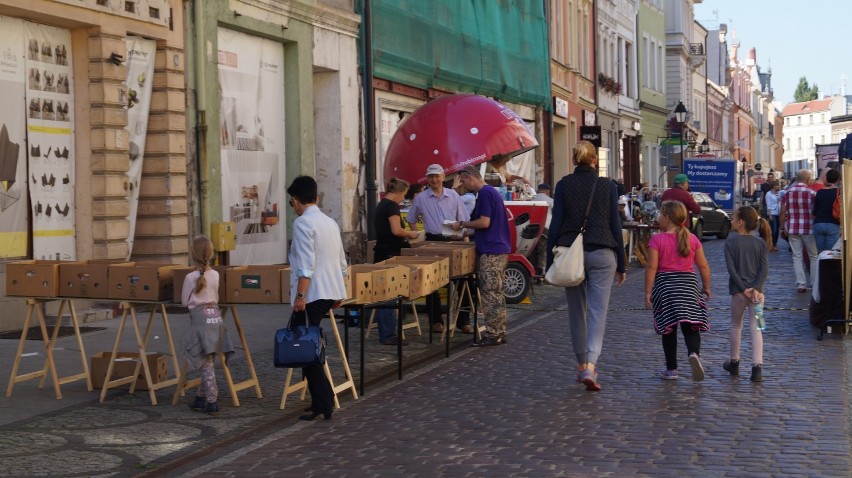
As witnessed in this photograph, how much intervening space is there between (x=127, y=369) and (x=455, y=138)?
9.33 meters

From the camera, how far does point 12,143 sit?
15680mm

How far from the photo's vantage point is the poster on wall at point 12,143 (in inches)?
610

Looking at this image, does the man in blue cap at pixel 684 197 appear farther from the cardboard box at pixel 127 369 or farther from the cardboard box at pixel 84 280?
the cardboard box at pixel 84 280

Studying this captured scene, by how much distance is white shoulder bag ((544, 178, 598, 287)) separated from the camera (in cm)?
1105

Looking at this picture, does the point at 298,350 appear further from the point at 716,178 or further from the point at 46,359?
the point at 716,178

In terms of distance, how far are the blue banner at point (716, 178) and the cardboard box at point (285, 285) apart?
42.5 metres

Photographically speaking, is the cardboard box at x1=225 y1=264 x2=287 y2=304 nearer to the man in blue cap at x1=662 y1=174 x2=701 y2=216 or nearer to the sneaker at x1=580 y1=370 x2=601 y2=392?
the sneaker at x1=580 y1=370 x2=601 y2=392

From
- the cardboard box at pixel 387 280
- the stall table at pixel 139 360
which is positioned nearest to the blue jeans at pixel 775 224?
the cardboard box at pixel 387 280

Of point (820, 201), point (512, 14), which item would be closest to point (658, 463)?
point (820, 201)

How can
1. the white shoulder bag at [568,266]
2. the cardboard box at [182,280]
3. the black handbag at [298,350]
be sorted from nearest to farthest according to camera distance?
1. the black handbag at [298,350]
2. the cardboard box at [182,280]
3. the white shoulder bag at [568,266]

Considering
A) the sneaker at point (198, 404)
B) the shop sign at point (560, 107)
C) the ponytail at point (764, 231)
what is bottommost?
the sneaker at point (198, 404)

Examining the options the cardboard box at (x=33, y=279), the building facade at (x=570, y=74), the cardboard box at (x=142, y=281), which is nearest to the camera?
the cardboard box at (x=142, y=281)

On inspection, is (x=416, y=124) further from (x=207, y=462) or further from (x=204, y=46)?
(x=207, y=462)

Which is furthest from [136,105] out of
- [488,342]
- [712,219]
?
[712,219]
